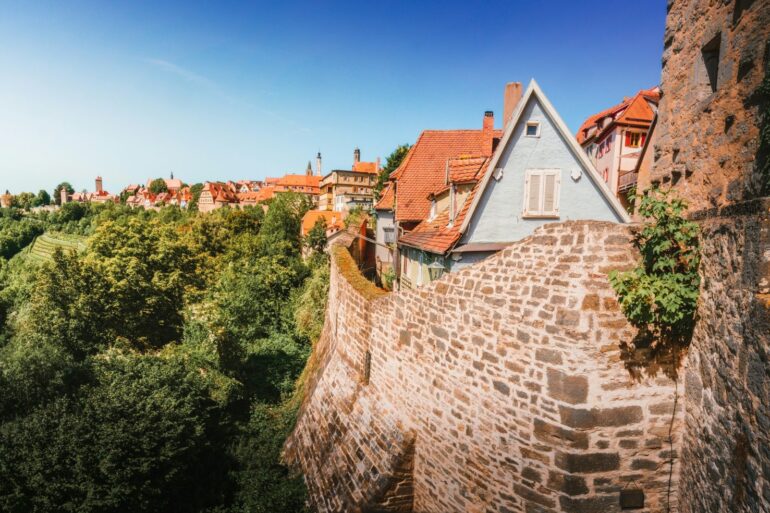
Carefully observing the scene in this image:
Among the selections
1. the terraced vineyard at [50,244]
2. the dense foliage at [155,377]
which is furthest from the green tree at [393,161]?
the terraced vineyard at [50,244]

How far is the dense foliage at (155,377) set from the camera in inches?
348

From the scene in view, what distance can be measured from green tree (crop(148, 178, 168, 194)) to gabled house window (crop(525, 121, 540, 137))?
146 meters

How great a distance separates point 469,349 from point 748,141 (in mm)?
3822

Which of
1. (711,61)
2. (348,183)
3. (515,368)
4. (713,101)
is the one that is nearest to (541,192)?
(711,61)

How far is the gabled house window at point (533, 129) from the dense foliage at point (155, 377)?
11222 millimetres

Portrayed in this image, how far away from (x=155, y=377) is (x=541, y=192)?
1272 cm

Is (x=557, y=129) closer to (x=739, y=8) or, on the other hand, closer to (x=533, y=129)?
(x=533, y=129)

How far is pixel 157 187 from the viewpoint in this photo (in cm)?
13475

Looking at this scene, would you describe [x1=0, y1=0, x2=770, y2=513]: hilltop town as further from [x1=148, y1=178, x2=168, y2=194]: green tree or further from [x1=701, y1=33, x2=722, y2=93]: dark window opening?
[x1=148, y1=178, x2=168, y2=194]: green tree

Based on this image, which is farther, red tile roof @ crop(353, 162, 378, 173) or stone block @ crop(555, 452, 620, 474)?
red tile roof @ crop(353, 162, 378, 173)

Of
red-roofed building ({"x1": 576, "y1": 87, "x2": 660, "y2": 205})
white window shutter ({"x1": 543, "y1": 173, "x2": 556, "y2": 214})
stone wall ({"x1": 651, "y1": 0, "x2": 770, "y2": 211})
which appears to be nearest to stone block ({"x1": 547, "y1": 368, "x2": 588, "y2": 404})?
stone wall ({"x1": 651, "y1": 0, "x2": 770, "y2": 211})

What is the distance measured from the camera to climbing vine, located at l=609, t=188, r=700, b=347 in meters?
4.27

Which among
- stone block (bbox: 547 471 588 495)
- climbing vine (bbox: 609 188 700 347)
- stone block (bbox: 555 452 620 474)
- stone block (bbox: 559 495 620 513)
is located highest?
climbing vine (bbox: 609 188 700 347)

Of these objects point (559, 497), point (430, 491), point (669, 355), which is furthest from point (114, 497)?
point (669, 355)
